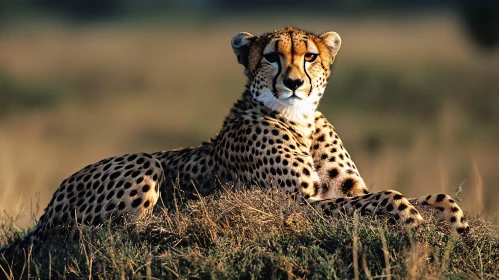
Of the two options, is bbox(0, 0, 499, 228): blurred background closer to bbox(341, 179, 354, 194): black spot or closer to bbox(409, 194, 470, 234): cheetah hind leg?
bbox(341, 179, 354, 194): black spot

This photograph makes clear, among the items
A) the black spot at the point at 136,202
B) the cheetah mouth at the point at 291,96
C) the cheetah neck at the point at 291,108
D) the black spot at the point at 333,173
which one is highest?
the cheetah mouth at the point at 291,96

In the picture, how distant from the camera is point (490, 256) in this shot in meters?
4.35

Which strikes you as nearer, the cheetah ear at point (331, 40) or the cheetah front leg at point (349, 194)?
the cheetah front leg at point (349, 194)

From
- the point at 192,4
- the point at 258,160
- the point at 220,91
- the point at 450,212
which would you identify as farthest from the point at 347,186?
the point at 192,4

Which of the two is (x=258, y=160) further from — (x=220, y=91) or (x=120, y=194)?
(x=220, y=91)

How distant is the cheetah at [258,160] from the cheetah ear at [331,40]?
11 millimetres

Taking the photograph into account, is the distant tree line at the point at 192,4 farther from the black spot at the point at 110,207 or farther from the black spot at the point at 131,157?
the black spot at the point at 110,207

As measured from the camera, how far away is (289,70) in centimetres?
518

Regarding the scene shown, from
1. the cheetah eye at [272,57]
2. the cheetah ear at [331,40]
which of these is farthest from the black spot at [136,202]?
the cheetah ear at [331,40]

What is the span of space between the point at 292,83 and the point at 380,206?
854 millimetres

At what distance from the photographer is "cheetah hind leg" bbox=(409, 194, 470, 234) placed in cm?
464

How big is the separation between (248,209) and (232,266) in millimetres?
405

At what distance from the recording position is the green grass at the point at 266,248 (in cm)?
411

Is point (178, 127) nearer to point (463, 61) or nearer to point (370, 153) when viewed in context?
point (370, 153)
